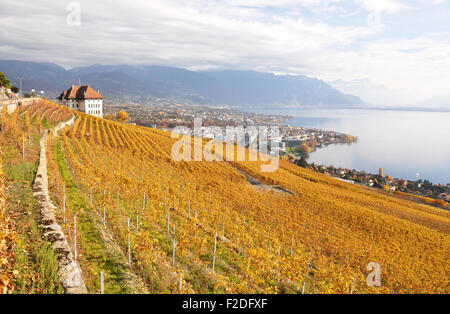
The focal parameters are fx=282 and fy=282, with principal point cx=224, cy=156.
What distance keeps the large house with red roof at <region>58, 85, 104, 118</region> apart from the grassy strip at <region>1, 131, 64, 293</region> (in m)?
61.3

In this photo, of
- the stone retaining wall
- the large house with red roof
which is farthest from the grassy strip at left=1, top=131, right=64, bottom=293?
the large house with red roof

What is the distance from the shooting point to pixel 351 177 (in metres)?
76.4

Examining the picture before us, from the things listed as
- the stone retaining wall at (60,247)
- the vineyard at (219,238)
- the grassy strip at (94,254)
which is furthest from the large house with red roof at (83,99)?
the stone retaining wall at (60,247)

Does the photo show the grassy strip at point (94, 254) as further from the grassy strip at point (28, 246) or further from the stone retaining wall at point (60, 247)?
the grassy strip at point (28, 246)

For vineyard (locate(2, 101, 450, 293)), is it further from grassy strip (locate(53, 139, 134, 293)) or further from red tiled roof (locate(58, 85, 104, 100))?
red tiled roof (locate(58, 85, 104, 100))

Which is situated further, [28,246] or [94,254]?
[94,254]

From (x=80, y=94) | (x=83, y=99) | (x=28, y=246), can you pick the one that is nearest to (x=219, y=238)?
(x=28, y=246)

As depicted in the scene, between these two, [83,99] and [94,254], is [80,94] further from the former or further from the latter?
[94,254]

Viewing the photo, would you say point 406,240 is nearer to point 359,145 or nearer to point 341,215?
point 341,215

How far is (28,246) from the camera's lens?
645 centimetres

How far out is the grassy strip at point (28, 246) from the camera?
5332 millimetres

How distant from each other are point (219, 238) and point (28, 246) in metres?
6.54

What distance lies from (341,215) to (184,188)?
1269 centimetres
